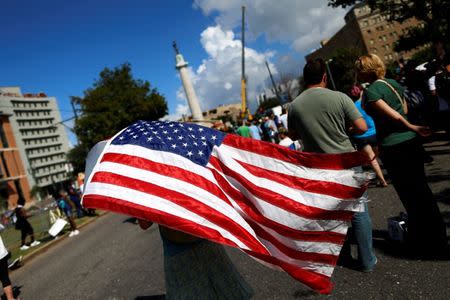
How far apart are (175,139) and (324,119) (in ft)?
5.06

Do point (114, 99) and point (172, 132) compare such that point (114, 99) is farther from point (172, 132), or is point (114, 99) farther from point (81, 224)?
point (172, 132)

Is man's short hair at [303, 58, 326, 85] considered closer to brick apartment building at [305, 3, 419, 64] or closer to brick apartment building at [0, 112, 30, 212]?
brick apartment building at [0, 112, 30, 212]

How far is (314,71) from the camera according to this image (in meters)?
3.67

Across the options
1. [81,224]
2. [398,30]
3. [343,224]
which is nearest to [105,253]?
[343,224]

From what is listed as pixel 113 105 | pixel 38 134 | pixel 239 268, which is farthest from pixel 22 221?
pixel 38 134

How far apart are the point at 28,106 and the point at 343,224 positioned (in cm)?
11976

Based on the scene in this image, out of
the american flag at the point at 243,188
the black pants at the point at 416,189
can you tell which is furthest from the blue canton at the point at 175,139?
the black pants at the point at 416,189

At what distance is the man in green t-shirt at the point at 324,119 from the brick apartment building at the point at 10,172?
269ft

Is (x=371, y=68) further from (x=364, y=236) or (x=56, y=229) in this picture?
(x=56, y=229)

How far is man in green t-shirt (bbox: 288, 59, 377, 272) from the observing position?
11.7 feet

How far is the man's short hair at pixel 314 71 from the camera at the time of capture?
367 centimetres

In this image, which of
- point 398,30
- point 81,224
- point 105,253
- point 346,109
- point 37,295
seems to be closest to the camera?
point 346,109

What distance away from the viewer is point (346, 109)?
3.56 meters

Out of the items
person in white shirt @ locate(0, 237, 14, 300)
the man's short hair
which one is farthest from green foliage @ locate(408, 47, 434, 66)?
person in white shirt @ locate(0, 237, 14, 300)
